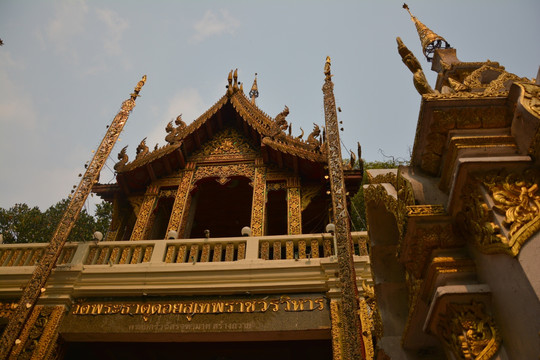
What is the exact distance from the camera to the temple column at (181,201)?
8.48 meters

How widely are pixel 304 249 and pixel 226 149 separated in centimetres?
415

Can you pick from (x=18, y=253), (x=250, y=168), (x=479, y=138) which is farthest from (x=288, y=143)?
(x=479, y=138)

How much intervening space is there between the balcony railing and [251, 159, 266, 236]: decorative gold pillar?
0.79 metres

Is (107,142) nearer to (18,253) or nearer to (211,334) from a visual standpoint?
(18,253)

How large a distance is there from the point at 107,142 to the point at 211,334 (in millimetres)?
3880

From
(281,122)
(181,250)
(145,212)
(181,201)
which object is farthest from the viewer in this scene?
(281,122)

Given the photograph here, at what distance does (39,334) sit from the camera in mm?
6262

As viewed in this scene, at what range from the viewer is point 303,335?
19.7 feet

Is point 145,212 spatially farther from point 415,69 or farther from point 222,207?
point 415,69

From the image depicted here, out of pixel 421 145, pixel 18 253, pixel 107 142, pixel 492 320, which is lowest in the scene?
pixel 492 320

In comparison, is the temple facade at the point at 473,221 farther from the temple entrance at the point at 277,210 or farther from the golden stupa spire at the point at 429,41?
the temple entrance at the point at 277,210

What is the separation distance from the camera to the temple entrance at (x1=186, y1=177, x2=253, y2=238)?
400 inches

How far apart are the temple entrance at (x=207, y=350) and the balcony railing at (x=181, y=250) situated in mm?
1499

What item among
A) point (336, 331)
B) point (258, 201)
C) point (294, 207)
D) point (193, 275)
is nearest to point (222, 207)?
point (258, 201)
